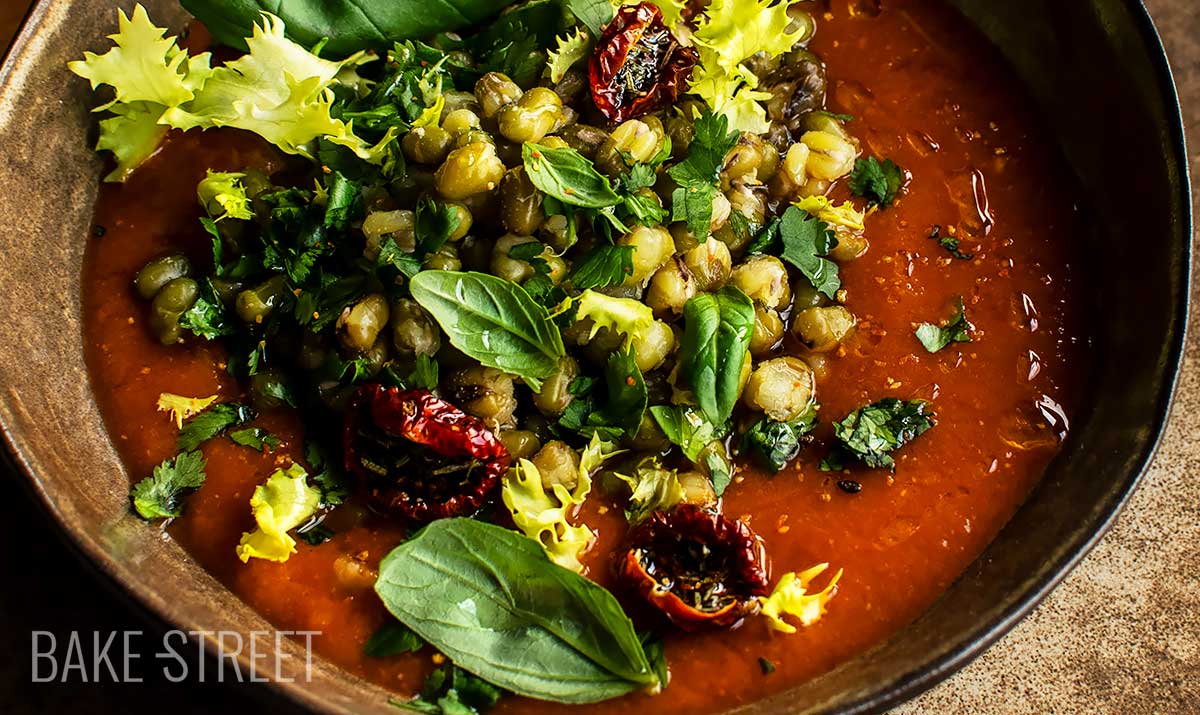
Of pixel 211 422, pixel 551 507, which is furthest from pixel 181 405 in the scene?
pixel 551 507

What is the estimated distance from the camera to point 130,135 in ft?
10.8

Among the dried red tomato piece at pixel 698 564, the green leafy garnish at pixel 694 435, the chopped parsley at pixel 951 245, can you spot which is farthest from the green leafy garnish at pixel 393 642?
the chopped parsley at pixel 951 245

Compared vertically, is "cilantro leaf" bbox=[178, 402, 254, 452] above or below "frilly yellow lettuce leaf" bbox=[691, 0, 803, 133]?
below

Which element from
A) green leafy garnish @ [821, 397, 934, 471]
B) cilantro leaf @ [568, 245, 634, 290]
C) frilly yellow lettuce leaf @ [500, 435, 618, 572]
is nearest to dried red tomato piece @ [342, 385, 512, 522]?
frilly yellow lettuce leaf @ [500, 435, 618, 572]

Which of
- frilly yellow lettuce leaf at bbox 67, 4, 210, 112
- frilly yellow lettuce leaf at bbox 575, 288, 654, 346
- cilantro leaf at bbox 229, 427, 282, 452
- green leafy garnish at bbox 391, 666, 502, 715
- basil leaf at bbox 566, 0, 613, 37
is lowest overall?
green leafy garnish at bbox 391, 666, 502, 715

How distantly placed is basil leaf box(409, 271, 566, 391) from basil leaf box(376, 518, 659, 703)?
15.2 inches

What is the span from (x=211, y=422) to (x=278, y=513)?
32 cm

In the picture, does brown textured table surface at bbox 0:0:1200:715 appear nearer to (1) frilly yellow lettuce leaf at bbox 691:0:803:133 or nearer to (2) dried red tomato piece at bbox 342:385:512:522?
(2) dried red tomato piece at bbox 342:385:512:522

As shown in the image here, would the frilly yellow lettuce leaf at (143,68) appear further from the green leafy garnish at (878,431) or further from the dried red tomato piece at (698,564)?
the green leafy garnish at (878,431)

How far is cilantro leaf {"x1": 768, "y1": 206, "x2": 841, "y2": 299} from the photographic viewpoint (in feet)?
10.2

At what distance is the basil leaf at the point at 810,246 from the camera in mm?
3102

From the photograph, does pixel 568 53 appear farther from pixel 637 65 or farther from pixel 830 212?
pixel 830 212

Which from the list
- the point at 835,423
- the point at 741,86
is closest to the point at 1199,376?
the point at 835,423

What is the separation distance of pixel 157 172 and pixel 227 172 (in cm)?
25
